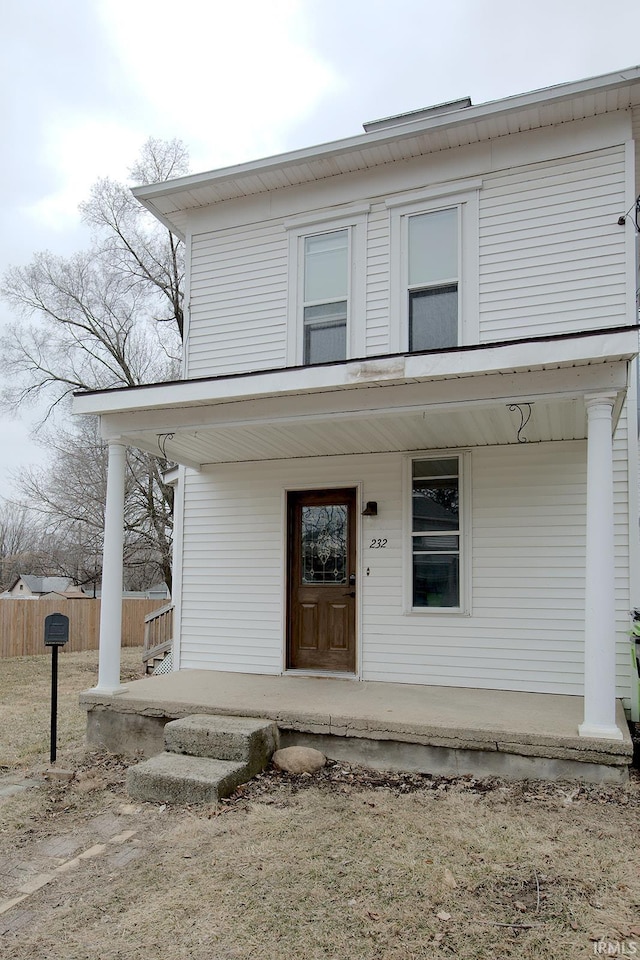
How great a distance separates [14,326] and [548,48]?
1591 cm

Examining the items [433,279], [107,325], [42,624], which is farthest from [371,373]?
[107,325]

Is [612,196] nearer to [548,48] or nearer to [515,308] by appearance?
[515,308]

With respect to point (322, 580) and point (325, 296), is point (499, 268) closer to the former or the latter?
point (325, 296)

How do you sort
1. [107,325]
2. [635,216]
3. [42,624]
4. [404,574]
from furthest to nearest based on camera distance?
[107,325]
[42,624]
[404,574]
[635,216]

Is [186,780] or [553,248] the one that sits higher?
[553,248]

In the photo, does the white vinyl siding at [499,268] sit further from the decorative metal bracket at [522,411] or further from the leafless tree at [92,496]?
the leafless tree at [92,496]

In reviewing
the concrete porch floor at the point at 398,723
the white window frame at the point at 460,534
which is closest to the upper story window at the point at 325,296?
the white window frame at the point at 460,534

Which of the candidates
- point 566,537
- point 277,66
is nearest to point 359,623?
point 566,537

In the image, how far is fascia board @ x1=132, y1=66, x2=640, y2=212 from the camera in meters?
6.04

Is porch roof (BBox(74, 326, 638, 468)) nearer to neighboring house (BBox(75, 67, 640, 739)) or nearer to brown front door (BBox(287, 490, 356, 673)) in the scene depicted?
neighboring house (BBox(75, 67, 640, 739))

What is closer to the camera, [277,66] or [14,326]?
[277,66]

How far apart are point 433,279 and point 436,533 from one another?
102 inches

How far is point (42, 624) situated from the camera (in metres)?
14.9

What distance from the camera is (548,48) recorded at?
440 inches
